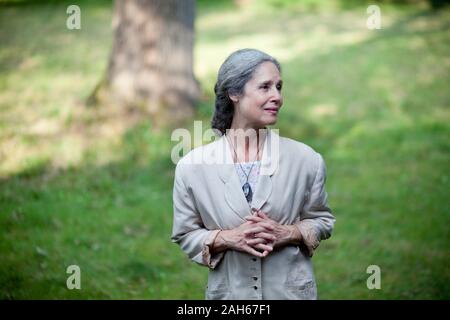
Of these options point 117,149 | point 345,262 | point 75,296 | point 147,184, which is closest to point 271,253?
point 75,296

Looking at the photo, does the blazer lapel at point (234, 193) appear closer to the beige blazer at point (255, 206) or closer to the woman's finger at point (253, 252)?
the beige blazer at point (255, 206)

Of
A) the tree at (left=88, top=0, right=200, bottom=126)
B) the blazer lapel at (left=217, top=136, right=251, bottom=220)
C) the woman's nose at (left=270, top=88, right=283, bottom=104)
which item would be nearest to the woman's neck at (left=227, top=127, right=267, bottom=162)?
the blazer lapel at (left=217, top=136, right=251, bottom=220)

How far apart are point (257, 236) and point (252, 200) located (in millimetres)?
201

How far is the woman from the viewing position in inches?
124

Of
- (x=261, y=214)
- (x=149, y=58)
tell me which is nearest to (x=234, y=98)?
(x=261, y=214)

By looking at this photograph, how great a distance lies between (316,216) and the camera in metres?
3.34

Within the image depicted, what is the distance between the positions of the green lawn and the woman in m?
2.48

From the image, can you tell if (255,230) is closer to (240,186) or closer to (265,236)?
(265,236)

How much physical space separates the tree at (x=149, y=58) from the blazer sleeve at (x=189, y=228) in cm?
519

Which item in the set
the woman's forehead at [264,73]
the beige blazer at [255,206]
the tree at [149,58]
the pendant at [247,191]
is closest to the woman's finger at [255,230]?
the beige blazer at [255,206]

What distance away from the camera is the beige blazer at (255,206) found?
318 cm

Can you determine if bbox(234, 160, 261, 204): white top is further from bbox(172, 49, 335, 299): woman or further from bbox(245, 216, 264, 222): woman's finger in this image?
bbox(245, 216, 264, 222): woman's finger

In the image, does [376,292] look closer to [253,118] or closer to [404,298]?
[404,298]

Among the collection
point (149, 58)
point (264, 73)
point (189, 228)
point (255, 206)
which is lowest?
point (189, 228)
